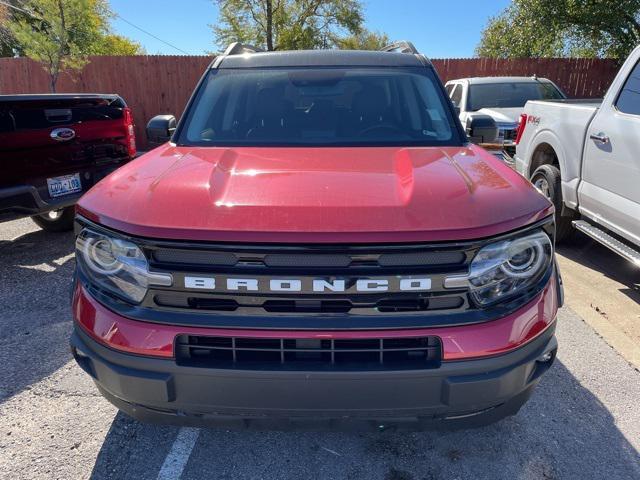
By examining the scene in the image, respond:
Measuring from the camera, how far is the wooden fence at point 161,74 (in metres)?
12.6

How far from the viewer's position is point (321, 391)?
166 cm

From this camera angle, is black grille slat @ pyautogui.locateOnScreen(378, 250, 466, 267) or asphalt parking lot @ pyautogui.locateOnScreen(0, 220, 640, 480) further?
asphalt parking lot @ pyautogui.locateOnScreen(0, 220, 640, 480)

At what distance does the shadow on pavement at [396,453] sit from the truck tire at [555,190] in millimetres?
2757

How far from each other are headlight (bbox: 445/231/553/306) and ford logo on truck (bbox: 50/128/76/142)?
4164 millimetres

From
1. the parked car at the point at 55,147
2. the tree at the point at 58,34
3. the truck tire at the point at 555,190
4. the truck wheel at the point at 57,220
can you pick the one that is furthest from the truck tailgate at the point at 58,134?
the tree at the point at 58,34

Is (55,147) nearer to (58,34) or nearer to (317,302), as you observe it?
(317,302)

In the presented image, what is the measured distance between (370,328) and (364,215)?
394 mm

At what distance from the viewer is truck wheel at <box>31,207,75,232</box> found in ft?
18.6

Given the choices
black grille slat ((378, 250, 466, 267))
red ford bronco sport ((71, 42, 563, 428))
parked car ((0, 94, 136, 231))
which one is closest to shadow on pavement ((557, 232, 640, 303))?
red ford bronco sport ((71, 42, 563, 428))

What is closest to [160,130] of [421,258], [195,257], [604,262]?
[195,257]

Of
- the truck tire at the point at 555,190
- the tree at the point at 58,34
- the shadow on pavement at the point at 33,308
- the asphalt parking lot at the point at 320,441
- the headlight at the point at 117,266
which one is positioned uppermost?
the tree at the point at 58,34

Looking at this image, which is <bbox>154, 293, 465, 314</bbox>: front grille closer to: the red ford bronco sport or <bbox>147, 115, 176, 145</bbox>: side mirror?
the red ford bronco sport

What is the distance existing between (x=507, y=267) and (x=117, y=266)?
144cm

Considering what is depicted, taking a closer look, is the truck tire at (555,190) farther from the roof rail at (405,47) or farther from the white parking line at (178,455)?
the white parking line at (178,455)
